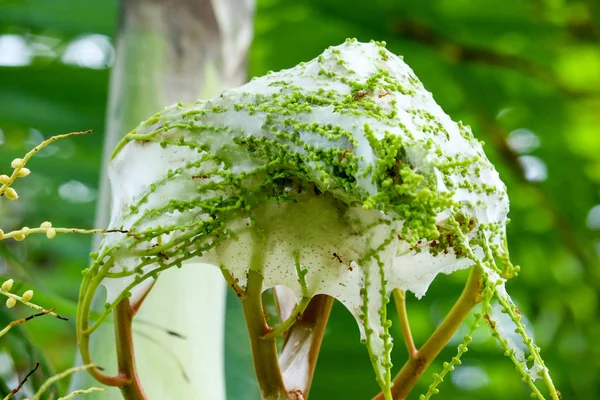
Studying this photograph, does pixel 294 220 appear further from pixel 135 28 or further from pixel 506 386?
pixel 506 386

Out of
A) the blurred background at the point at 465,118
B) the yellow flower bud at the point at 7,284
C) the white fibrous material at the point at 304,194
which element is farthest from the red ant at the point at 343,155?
the blurred background at the point at 465,118

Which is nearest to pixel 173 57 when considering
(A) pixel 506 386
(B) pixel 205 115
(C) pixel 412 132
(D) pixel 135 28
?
(D) pixel 135 28

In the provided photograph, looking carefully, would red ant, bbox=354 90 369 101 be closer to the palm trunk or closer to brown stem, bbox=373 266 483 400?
brown stem, bbox=373 266 483 400

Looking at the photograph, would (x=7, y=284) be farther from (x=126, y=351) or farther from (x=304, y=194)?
(x=304, y=194)

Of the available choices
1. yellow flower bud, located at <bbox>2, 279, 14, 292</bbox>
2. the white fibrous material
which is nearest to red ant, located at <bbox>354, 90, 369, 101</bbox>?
the white fibrous material

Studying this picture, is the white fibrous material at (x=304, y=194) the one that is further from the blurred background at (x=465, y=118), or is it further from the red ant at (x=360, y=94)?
the blurred background at (x=465, y=118)

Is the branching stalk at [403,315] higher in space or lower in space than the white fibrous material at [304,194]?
lower
